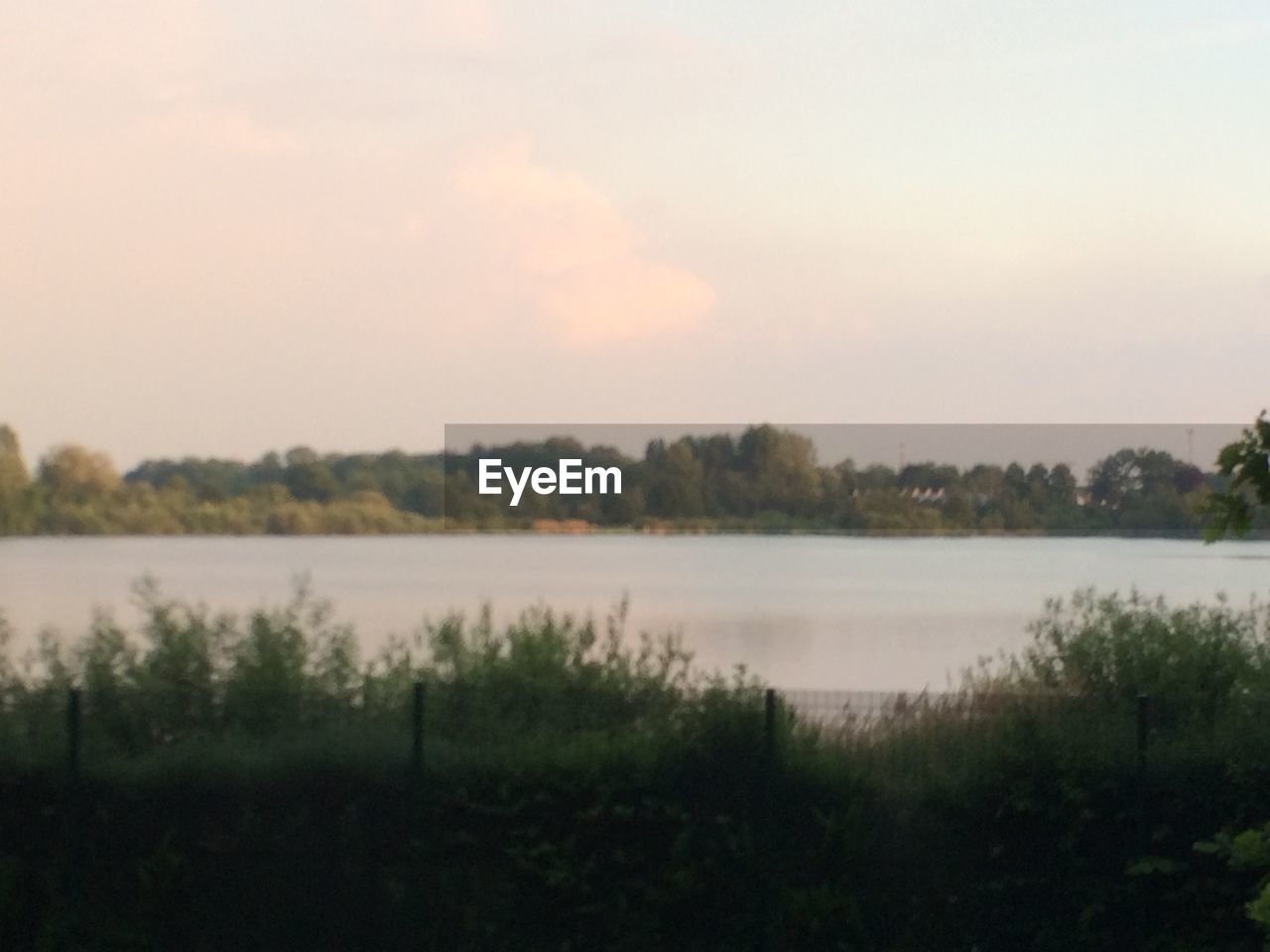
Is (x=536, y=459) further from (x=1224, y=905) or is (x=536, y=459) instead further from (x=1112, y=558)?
(x=1112, y=558)

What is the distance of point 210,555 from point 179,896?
3818 cm

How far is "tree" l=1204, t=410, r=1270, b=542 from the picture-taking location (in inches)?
209

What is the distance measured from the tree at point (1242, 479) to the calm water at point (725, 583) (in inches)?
332

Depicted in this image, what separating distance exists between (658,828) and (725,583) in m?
29.8

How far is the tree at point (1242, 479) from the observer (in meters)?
5.30

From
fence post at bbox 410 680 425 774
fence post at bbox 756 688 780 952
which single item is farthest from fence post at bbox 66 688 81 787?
fence post at bbox 756 688 780 952

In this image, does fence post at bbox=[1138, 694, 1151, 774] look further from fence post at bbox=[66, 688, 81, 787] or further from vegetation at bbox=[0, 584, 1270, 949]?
fence post at bbox=[66, 688, 81, 787]

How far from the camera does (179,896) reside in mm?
11180

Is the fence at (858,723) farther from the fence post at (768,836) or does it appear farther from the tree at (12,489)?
the tree at (12,489)

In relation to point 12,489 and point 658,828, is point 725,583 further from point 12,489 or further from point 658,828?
point 658,828

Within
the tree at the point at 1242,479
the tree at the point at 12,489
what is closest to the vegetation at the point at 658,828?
the tree at the point at 1242,479

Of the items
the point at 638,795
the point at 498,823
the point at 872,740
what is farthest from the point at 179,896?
the point at 872,740

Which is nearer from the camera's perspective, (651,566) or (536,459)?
(536,459)

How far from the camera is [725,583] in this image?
4072cm
